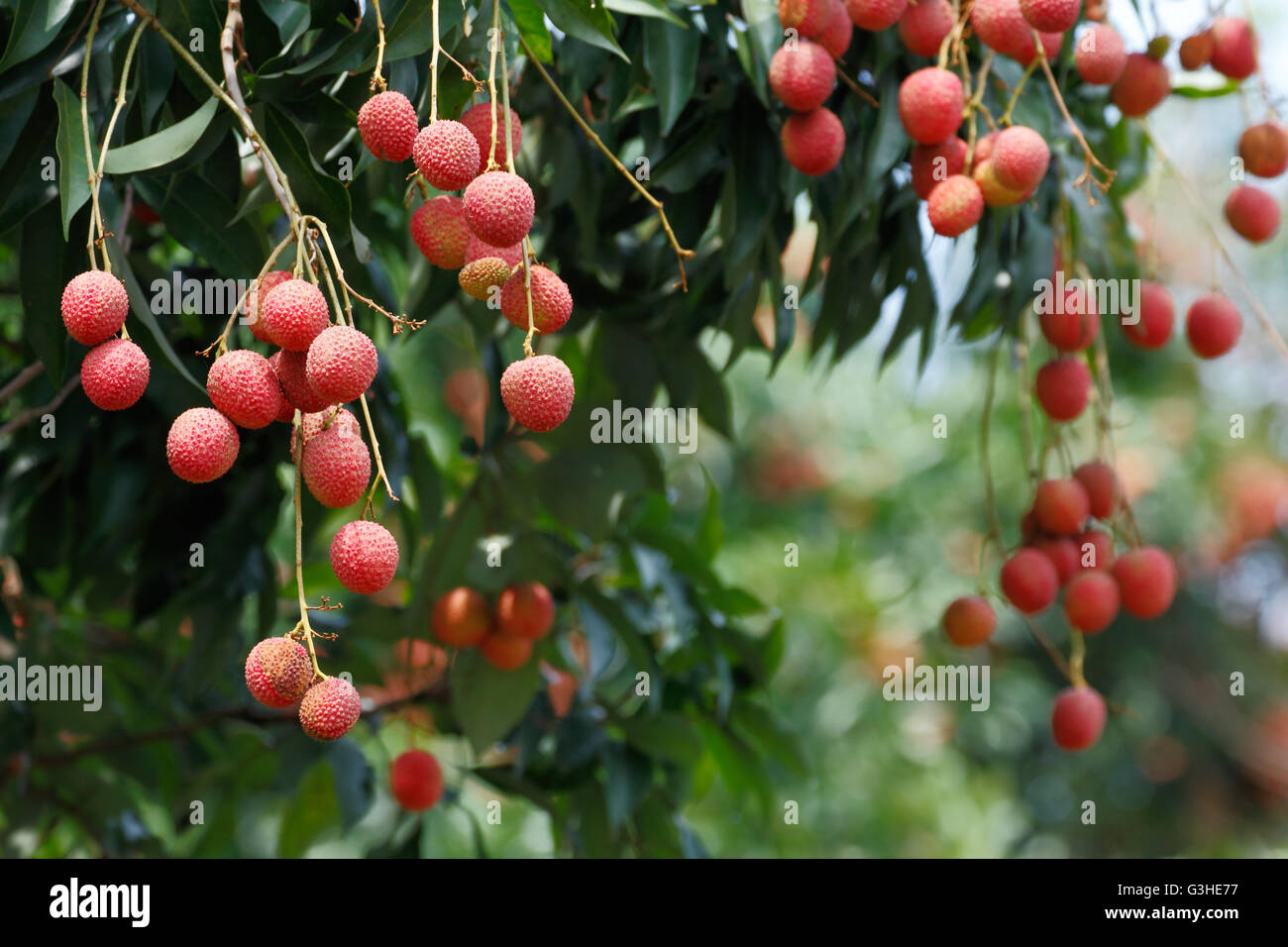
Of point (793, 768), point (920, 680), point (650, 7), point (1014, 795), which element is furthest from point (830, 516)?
point (650, 7)

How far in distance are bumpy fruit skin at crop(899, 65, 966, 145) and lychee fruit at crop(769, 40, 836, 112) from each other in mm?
51

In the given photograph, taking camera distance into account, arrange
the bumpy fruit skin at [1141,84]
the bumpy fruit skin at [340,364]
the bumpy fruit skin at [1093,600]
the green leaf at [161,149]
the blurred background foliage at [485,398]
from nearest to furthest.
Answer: the bumpy fruit skin at [340,364], the green leaf at [161,149], the blurred background foliage at [485,398], the bumpy fruit skin at [1141,84], the bumpy fruit skin at [1093,600]

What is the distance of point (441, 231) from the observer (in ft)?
2.05

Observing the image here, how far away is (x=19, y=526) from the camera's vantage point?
3.91 ft

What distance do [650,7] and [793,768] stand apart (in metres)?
0.82

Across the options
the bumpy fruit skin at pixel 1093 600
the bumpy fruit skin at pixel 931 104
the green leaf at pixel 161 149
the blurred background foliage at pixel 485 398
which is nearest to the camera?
the green leaf at pixel 161 149

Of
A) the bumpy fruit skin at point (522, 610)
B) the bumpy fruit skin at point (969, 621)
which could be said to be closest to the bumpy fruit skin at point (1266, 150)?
the bumpy fruit skin at point (969, 621)

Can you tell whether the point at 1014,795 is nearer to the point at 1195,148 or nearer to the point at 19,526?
the point at 1195,148

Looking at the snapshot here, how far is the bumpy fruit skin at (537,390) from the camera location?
55 cm

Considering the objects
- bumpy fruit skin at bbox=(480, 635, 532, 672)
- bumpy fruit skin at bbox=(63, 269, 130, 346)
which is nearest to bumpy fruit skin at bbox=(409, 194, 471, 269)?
bumpy fruit skin at bbox=(63, 269, 130, 346)

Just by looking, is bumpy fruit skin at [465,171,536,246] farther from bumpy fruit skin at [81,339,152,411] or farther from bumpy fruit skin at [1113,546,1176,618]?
bumpy fruit skin at [1113,546,1176,618]

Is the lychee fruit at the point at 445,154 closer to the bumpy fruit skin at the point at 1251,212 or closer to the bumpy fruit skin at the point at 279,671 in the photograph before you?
the bumpy fruit skin at the point at 279,671

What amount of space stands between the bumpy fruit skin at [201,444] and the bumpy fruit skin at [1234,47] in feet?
2.86

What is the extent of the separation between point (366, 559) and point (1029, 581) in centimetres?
70
